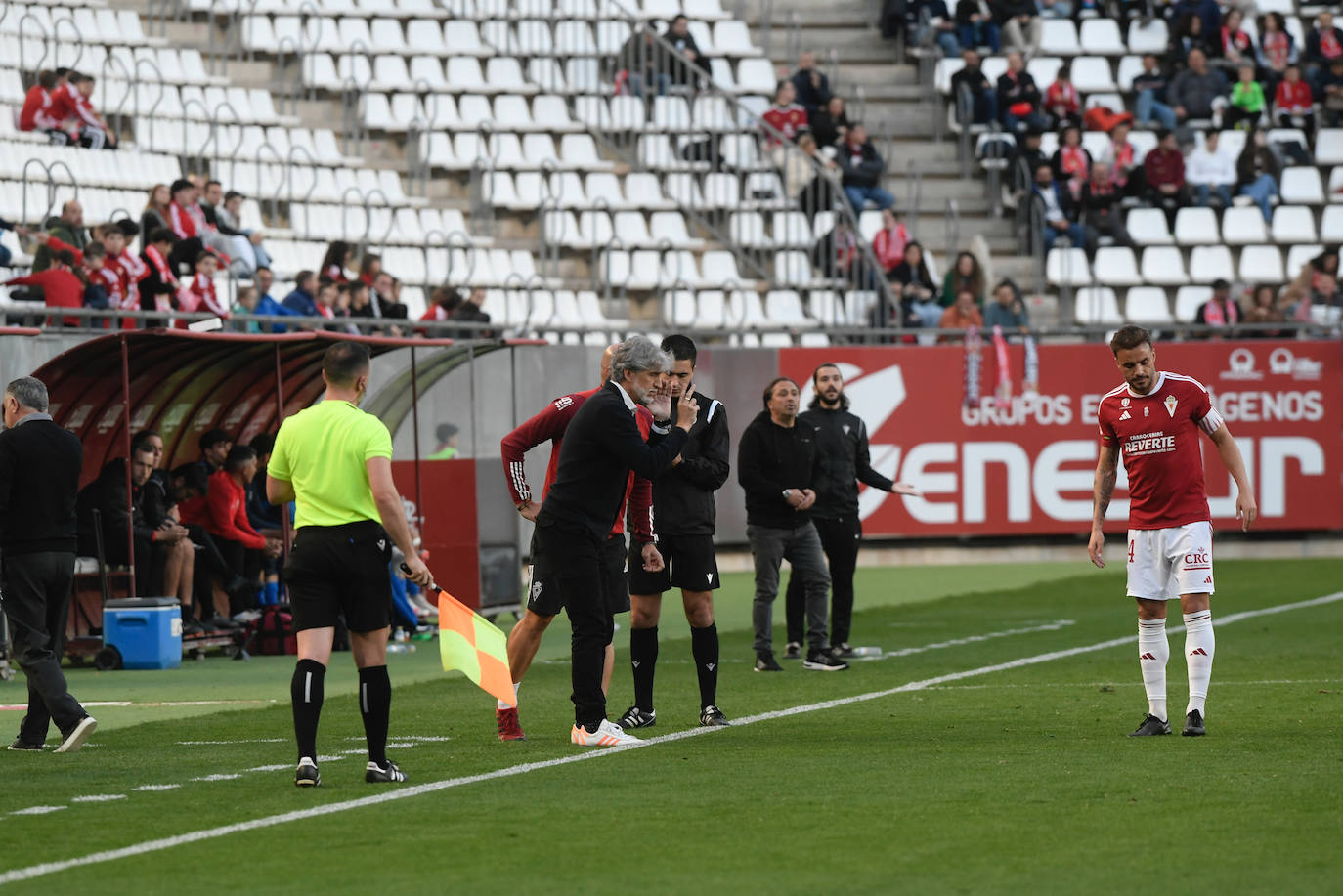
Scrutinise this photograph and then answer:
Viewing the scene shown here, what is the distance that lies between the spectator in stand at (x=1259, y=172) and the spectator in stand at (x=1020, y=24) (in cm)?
402

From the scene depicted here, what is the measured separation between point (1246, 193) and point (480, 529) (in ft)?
52.2

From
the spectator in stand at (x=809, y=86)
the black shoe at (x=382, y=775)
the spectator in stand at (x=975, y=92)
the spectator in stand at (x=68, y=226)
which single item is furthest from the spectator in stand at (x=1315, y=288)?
the black shoe at (x=382, y=775)

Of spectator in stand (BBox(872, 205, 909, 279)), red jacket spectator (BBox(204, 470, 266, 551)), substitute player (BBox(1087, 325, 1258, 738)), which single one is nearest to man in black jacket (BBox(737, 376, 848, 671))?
substitute player (BBox(1087, 325, 1258, 738))

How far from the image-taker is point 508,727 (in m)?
11.3

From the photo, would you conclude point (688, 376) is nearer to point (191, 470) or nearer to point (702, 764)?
point (702, 764)

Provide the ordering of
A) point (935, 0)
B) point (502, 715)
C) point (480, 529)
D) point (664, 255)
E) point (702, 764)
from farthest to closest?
1. point (935, 0)
2. point (664, 255)
3. point (480, 529)
4. point (502, 715)
5. point (702, 764)

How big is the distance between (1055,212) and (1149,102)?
3186 mm

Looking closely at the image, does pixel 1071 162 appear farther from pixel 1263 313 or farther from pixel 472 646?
pixel 472 646

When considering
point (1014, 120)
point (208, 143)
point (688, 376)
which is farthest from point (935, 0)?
point (688, 376)

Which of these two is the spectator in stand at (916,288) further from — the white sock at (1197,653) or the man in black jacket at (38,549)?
the man in black jacket at (38,549)

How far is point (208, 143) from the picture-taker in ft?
86.9

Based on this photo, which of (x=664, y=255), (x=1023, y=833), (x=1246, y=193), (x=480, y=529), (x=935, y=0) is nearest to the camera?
(x=1023, y=833)

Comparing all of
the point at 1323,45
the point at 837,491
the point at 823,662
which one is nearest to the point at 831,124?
the point at 1323,45

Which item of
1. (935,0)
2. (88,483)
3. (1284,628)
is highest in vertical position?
(935,0)
